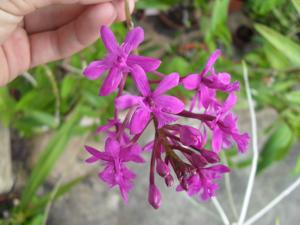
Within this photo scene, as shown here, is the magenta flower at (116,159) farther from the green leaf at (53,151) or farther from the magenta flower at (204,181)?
the green leaf at (53,151)

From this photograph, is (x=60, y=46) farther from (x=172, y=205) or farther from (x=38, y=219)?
(x=172, y=205)

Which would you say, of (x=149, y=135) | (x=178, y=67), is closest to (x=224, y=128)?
(x=178, y=67)

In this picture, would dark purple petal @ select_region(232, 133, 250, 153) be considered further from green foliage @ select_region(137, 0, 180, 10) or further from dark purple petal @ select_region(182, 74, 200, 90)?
green foliage @ select_region(137, 0, 180, 10)

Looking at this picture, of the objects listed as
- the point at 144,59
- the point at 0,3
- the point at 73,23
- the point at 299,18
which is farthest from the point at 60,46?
the point at 299,18

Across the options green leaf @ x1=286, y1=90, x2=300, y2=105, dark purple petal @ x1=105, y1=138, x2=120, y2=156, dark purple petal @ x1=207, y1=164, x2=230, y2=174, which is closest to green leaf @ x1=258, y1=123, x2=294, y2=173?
green leaf @ x1=286, y1=90, x2=300, y2=105

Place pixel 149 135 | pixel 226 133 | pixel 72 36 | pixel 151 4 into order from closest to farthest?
pixel 226 133 < pixel 72 36 < pixel 151 4 < pixel 149 135

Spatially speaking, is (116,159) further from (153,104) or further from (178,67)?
(178,67)
